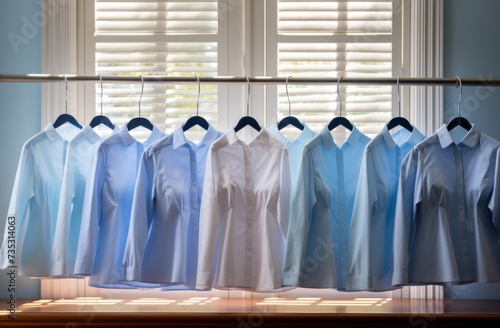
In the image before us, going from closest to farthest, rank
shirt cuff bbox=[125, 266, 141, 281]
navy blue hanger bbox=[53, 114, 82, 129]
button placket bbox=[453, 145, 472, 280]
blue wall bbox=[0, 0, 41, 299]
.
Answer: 1. shirt cuff bbox=[125, 266, 141, 281]
2. button placket bbox=[453, 145, 472, 280]
3. navy blue hanger bbox=[53, 114, 82, 129]
4. blue wall bbox=[0, 0, 41, 299]

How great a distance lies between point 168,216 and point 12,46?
1180mm

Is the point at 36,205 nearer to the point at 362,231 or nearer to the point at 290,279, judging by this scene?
the point at 290,279

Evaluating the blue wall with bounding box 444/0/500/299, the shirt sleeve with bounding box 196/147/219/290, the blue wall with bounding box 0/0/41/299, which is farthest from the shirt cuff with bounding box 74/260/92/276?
the blue wall with bounding box 444/0/500/299

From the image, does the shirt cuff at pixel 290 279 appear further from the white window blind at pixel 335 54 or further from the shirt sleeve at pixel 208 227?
the white window blind at pixel 335 54

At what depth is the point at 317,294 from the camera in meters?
3.29

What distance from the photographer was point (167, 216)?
2.80 metres

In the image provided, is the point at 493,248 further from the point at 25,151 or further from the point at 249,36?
the point at 25,151

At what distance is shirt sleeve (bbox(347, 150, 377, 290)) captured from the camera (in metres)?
2.74

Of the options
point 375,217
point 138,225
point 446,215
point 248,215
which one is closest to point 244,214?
point 248,215

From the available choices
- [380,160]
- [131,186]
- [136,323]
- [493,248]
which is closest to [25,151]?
[131,186]

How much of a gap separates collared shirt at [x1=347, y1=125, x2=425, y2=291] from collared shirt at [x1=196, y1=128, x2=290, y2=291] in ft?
0.91

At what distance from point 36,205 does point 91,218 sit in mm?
244

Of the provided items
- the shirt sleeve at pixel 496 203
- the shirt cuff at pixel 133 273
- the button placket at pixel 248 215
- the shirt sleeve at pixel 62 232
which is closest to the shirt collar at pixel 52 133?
the shirt sleeve at pixel 62 232

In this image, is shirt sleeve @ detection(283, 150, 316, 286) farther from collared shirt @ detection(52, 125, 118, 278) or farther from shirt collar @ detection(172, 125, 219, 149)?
collared shirt @ detection(52, 125, 118, 278)
